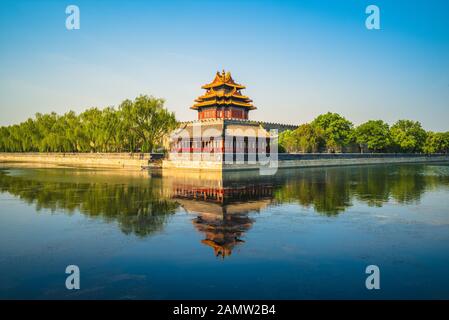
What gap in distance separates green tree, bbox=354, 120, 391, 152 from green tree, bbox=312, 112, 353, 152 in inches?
140

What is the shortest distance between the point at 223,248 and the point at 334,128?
59585mm

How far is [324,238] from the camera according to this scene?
435 inches

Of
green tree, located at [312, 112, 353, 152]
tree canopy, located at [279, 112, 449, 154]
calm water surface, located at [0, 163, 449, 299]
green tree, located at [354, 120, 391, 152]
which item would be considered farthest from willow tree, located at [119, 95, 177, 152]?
green tree, located at [354, 120, 391, 152]

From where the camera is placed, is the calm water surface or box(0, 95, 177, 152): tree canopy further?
box(0, 95, 177, 152): tree canopy

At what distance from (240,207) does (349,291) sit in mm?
9580

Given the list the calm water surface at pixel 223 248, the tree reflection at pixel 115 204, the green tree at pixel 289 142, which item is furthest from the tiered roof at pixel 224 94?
the calm water surface at pixel 223 248

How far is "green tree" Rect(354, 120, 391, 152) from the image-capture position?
69812 mm

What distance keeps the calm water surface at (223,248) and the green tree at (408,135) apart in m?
64.0

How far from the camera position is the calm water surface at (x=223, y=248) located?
7176mm

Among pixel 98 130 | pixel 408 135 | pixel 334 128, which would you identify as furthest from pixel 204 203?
pixel 408 135

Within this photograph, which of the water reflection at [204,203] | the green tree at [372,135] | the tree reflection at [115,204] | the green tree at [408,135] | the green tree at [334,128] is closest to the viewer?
the water reflection at [204,203]

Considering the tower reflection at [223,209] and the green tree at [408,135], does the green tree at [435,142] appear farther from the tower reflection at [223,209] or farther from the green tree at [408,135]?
the tower reflection at [223,209]

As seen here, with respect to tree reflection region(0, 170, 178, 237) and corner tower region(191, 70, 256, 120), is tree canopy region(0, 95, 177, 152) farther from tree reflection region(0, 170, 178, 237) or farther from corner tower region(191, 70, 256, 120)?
tree reflection region(0, 170, 178, 237)
